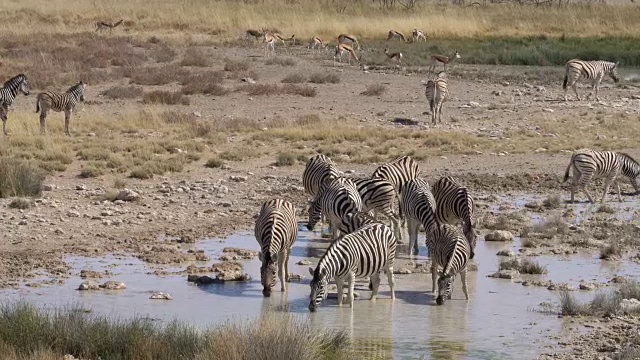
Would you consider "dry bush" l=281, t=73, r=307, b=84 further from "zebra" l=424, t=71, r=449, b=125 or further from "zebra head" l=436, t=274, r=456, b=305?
"zebra head" l=436, t=274, r=456, b=305

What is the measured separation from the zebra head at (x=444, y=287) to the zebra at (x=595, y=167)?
24.2 feet

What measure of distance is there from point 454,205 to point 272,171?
6.91m

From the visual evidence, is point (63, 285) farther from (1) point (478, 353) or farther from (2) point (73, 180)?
(2) point (73, 180)

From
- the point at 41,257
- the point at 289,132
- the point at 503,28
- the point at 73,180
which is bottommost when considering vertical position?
the point at 41,257

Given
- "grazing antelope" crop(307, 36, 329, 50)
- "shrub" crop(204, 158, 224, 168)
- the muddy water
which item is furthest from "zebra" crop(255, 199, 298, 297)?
"grazing antelope" crop(307, 36, 329, 50)

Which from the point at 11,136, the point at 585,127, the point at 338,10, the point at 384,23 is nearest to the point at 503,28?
the point at 384,23

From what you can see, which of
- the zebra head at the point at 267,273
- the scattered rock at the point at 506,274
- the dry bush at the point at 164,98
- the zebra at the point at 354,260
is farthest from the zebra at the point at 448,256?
the dry bush at the point at 164,98

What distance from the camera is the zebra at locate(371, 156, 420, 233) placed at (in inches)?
644

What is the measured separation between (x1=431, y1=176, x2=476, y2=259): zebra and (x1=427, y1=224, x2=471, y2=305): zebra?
1232 millimetres

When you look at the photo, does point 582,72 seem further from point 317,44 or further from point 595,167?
point 595,167

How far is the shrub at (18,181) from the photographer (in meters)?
17.5

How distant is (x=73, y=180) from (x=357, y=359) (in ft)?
35.4

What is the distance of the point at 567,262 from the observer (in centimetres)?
1532

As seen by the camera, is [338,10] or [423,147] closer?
[423,147]
